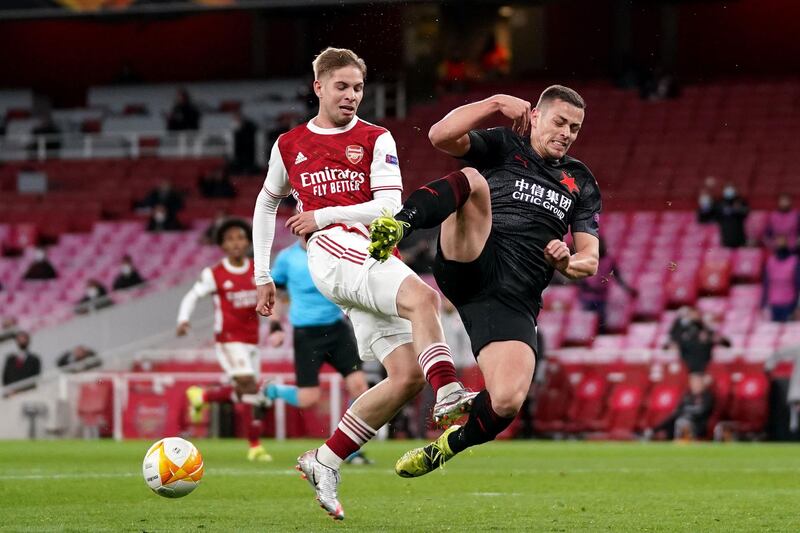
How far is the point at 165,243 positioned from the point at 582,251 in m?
17.5

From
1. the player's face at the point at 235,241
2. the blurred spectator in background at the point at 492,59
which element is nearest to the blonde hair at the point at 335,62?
the player's face at the point at 235,241

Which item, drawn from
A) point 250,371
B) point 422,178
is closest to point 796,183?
point 422,178

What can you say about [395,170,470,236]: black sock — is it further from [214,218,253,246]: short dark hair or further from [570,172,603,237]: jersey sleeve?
[214,218,253,246]: short dark hair

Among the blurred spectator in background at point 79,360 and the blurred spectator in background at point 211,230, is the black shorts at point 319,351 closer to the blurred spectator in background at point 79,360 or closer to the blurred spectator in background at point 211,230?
the blurred spectator in background at point 79,360

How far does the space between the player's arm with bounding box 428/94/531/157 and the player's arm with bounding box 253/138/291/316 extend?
2.88 ft

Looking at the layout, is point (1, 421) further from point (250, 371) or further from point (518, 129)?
→ point (518, 129)

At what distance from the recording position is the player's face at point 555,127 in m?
7.54

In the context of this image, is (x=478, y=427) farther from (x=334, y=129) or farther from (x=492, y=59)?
(x=492, y=59)

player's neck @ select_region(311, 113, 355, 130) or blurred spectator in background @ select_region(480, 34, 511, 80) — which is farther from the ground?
blurred spectator in background @ select_region(480, 34, 511, 80)

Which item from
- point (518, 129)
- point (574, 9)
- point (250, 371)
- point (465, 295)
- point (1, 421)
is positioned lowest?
point (1, 421)

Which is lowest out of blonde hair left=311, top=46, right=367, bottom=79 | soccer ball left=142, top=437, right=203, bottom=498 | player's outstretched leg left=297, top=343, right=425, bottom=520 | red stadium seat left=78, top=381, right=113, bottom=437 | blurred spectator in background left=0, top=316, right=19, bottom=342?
red stadium seat left=78, top=381, right=113, bottom=437

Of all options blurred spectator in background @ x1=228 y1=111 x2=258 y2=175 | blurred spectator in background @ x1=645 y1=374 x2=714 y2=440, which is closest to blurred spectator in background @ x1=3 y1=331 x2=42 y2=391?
blurred spectator in background @ x1=228 y1=111 x2=258 y2=175

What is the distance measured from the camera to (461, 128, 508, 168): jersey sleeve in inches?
301

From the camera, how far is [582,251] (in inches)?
294
